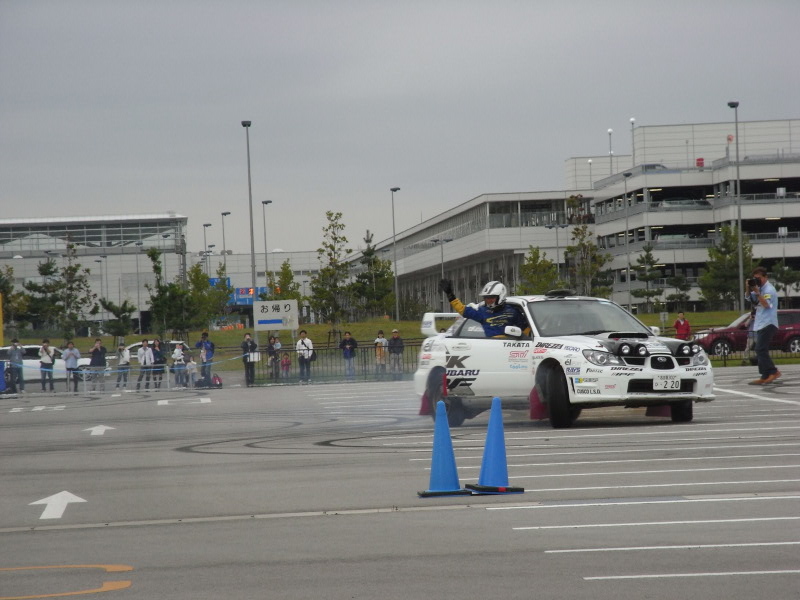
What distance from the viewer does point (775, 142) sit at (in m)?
102

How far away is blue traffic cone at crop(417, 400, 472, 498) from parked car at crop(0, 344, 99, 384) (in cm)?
2875

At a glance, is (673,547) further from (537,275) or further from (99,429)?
(537,275)

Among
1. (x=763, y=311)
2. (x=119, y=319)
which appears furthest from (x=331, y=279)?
(x=763, y=311)

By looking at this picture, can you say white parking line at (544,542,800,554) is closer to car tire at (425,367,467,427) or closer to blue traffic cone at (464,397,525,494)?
blue traffic cone at (464,397,525,494)

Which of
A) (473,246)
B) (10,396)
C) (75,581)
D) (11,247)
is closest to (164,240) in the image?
(11,247)

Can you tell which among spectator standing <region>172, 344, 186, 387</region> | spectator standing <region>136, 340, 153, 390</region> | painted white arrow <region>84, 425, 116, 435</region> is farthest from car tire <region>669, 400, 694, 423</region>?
spectator standing <region>136, 340, 153, 390</region>

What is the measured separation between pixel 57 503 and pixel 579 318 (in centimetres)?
788

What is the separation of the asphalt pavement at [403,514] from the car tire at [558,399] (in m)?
0.22

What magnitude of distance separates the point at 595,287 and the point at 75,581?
254ft

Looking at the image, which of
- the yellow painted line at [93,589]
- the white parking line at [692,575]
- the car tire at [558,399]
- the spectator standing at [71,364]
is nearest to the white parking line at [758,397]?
the car tire at [558,399]

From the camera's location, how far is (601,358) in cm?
1440

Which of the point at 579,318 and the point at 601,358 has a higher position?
the point at 579,318

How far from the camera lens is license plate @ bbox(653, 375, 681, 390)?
1436cm

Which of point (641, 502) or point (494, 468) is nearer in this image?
point (641, 502)
